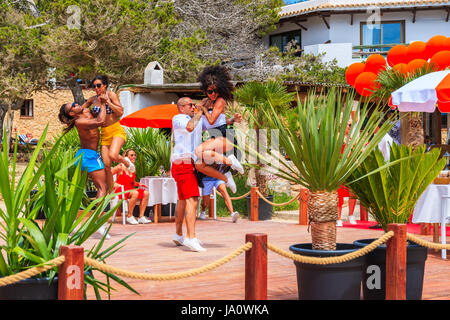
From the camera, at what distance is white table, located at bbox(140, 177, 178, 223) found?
34.8ft

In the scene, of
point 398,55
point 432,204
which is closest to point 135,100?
point 398,55

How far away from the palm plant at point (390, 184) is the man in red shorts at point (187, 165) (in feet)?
7.46

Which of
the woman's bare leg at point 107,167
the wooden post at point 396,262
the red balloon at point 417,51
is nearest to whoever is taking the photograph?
the wooden post at point 396,262

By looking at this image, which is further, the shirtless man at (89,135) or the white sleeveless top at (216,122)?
the shirtless man at (89,135)

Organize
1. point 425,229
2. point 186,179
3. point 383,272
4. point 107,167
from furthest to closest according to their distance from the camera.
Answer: point 425,229 → point 107,167 → point 186,179 → point 383,272

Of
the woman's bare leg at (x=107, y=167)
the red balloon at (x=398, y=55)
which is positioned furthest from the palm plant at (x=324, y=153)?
the red balloon at (x=398, y=55)

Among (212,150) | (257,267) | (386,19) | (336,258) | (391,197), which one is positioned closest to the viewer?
(257,267)

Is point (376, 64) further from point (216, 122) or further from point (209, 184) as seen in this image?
point (216, 122)

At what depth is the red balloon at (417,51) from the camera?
13.7 metres

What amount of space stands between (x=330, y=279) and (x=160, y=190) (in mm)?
6927

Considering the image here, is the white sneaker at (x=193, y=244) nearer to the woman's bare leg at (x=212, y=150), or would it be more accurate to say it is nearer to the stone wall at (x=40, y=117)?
the woman's bare leg at (x=212, y=150)

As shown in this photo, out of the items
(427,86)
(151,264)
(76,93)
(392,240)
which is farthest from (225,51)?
(392,240)

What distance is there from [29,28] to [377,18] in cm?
1675

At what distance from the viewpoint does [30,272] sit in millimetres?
3055
